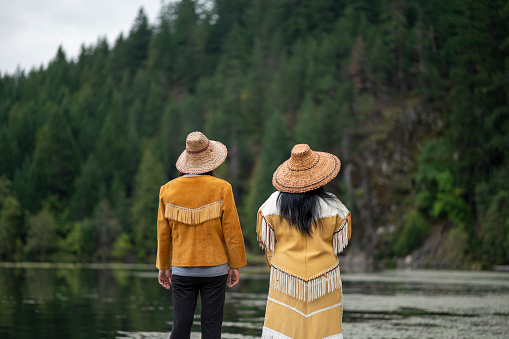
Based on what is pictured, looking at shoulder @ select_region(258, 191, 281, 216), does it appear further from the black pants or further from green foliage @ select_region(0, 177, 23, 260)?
green foliage @ select_region(0, 177, 23, 260)

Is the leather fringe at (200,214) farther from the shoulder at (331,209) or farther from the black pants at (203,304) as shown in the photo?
the shoulder at (331,209)

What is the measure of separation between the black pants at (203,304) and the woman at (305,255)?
56 centimetres

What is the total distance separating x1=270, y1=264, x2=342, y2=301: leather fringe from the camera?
5.91 meters

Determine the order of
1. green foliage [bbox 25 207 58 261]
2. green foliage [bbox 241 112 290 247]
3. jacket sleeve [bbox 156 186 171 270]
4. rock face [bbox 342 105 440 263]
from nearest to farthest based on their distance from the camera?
1. jacket sleeve [bbox 156 186 171 270]
2. rock face [bbox 342 105 440 263]
3. green foliage [bbox 241 112 290 247]
4. green foliage [bbox 25 207 58 261]

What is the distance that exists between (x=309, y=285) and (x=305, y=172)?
912 millimetres

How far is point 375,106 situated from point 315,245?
7258 centimetres

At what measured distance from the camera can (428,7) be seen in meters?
76.5

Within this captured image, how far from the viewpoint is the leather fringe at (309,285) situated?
5906mm

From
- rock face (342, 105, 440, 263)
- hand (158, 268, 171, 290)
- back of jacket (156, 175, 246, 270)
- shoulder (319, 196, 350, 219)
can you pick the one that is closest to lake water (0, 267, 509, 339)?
hand (158, 268, 171, 290)

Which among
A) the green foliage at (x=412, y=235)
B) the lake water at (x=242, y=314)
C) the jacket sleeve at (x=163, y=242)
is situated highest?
the jacket sleeve at (x=163, y=242)

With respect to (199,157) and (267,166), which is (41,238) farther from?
(199,157)

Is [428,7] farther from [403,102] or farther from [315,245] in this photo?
[315,245]

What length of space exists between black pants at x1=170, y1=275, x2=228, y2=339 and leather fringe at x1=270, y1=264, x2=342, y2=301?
66 cm

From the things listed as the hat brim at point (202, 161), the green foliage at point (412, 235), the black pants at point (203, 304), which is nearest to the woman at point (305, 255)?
the black pants at point (203, 304)
